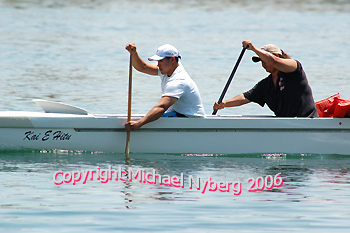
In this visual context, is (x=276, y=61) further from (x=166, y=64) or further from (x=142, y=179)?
(x=142, y=179)

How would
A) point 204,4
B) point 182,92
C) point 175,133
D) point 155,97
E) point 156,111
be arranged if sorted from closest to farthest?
point 156,111 < point 182,92 < point 175,133 < point 155,97 < point 204,4

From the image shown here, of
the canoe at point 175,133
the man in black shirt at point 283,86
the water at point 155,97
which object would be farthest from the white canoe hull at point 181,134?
the man in black shirt at point 283,86

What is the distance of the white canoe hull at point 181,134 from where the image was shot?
31.4 ft

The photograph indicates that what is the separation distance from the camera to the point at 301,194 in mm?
8000

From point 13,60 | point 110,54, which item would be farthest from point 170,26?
point 13,60

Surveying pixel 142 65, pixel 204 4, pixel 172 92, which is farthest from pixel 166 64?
pixel 204 4

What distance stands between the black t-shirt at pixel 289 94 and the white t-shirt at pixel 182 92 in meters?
1.07

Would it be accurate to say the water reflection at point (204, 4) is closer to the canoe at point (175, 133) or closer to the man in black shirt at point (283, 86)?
the canoe at point (175, 133)

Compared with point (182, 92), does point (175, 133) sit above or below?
below

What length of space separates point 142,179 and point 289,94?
99.4 inches

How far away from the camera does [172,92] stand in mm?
9406

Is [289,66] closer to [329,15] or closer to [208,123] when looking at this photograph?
[208,123]

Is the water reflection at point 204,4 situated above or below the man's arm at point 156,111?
above

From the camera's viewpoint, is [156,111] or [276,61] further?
[276,61]
